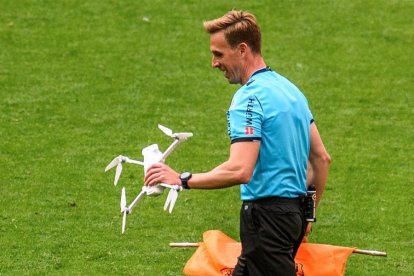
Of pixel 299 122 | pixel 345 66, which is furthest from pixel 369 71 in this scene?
pixel 299 122

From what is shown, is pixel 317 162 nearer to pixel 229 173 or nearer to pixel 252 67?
pixel 252 67

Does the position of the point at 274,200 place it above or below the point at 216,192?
above

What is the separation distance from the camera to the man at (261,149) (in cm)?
613

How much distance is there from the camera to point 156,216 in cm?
1065

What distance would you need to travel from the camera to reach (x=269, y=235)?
6.31 meters

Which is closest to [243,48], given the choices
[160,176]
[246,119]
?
[246,119]

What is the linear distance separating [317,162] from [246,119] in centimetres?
85

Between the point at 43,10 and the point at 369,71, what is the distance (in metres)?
4.98

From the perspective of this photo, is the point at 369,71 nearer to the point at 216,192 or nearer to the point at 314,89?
the point at 314,89

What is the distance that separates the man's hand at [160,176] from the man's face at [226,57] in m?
0.65

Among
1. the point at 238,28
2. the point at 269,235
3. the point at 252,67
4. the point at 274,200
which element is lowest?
the point at 269,235

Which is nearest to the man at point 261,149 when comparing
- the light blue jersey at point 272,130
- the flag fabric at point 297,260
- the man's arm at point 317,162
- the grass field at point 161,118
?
the light blue jersey at point 272,130

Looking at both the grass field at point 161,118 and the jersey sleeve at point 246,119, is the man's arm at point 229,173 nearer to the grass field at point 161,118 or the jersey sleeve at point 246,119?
the jersey sleeve at point 246,119

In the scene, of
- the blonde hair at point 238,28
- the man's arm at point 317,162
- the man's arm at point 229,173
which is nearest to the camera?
the man's arm at point 229,173
